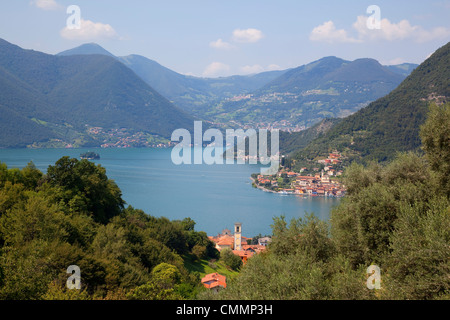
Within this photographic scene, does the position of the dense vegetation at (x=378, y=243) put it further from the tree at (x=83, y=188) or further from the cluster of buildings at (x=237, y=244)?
the cluster of buildings at (x=237, y=244)

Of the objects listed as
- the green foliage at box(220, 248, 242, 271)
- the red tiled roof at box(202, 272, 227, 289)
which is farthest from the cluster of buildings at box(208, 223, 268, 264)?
the red tiled roof at box(202, 272, 227, 289)

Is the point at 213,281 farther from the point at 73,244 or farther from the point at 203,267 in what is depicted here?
the point at 73,244

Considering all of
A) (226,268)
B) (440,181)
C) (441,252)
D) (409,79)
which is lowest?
(226,268)

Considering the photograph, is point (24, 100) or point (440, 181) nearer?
point (440, 181)

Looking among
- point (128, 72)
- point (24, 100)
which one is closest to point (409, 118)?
point (24, 100)

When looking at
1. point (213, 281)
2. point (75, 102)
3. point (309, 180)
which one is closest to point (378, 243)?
point (213, 281)

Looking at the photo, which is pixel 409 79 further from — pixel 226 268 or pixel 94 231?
pixel 94 231
